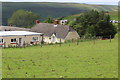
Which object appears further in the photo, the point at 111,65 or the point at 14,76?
the point at 111,65

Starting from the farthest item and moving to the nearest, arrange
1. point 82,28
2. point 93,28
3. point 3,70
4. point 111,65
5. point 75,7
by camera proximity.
→ 1. point 75,7
2. point 82,28
3. point 93,28
4. point 111,65
5. point 3,70

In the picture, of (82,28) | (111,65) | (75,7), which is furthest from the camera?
(75,7)

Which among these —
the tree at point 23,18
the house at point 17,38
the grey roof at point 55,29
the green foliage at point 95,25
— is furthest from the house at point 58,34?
the tree at point 23,18

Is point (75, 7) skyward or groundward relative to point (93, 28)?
skyward

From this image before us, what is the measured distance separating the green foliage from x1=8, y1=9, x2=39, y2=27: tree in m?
52.7

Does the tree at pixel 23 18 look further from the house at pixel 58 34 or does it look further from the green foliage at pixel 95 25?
the house at pixel 58 34

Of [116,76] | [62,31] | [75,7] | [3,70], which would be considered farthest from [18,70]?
[75,7]

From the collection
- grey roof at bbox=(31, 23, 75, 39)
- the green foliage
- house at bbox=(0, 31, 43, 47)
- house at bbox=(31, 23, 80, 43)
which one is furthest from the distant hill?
house at bbox=(0, 31, 43, 47)

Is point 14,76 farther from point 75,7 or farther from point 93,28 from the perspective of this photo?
point 75,7

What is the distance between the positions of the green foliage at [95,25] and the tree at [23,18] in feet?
173

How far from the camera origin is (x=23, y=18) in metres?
116

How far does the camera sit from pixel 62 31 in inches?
2112

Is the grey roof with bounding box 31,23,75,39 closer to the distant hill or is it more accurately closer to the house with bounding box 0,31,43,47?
the house with bounding box 0,31,43,47

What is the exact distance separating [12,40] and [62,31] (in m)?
14.8
